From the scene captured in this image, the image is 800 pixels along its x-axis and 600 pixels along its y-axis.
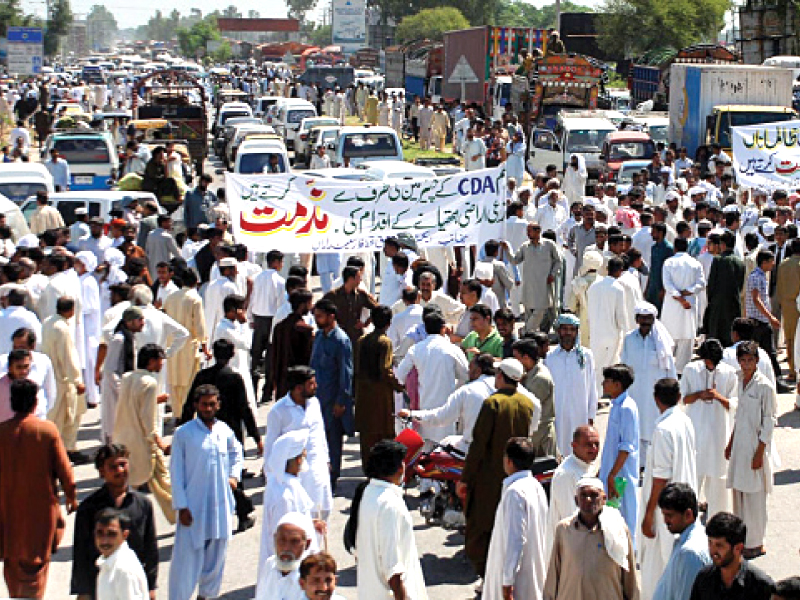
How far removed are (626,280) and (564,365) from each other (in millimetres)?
2692

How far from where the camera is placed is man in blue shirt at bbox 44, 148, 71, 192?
23.0 m

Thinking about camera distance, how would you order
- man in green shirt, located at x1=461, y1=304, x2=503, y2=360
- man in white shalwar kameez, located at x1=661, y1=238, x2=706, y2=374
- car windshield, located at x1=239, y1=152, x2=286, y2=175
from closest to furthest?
1. man in green shirt, located at x1=461, y1=304, x2=503, y2=360
2. man in white shalwar kameez, located at x1=661, y1=238, x2=706, y2=374
3. car windshield, located at x1=239, y1=152, x2=286, y2=175

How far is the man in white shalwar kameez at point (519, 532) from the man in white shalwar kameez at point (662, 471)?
2.77 ft

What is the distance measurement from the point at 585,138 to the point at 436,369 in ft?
64.4

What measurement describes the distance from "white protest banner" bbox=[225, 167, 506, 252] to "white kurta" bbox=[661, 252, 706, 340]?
72.5 inches

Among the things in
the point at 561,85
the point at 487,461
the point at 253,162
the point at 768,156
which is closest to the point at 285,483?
the point at 487,461

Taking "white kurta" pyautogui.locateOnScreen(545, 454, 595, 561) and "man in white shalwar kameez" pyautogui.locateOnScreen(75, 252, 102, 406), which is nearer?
"white kurta" pyautogui.locateOnScreen(545, 454, 595, 561)

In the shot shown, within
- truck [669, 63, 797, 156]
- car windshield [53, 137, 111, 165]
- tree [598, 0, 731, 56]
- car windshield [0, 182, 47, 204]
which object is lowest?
car windshield [0, 182, 47, 204]

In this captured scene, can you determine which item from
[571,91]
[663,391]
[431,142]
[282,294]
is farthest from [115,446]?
[431,142]

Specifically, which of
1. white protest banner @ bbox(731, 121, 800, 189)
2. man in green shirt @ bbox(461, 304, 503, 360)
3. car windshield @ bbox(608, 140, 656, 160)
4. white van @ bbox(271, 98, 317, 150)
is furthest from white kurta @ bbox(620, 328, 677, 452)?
white van @ bbox(271, 98, 317, 150)

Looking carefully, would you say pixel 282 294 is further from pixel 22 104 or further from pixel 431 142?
pixel 22 104

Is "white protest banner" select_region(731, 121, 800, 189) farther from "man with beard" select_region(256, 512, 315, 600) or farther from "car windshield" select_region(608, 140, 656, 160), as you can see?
"man with beard" select_region(256, 512, 315, 600)

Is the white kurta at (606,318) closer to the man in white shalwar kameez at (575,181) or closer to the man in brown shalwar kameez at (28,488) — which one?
the man in brown shalwar kameez at (28,488)

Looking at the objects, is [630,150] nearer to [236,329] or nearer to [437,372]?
A: [236,329]
